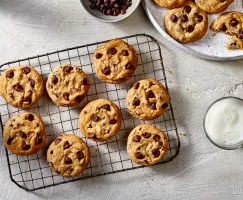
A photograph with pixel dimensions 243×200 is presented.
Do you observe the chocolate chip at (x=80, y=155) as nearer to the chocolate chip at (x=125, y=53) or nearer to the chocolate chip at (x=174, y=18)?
the chocolate chip at (x=125, y=53)

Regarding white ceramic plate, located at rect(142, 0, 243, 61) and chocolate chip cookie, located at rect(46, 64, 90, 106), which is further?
white ceramic plate, located at rect(142, 0, 243, 61)

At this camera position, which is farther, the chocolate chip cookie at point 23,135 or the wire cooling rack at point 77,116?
the wire cooling rack at point 77,116

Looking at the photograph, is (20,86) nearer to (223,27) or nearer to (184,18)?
(184,18)

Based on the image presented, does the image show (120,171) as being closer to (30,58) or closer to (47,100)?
(47,100)

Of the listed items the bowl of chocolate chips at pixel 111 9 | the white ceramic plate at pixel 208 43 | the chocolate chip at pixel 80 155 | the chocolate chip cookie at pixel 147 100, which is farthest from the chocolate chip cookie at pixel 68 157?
the white ceramic plate at pixel 208 43

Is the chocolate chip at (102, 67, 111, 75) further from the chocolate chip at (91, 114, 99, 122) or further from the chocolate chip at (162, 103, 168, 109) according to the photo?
the chocolate chip at (162, 103, 168, 109)

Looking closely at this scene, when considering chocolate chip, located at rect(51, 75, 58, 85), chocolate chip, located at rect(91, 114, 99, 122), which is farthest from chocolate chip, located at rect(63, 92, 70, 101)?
chocolate chip, located at rect(91, 114, 99, 122)

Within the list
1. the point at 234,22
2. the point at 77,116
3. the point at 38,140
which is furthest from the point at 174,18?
the point at 38,140

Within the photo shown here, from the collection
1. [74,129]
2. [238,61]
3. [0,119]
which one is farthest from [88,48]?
[238,61]
